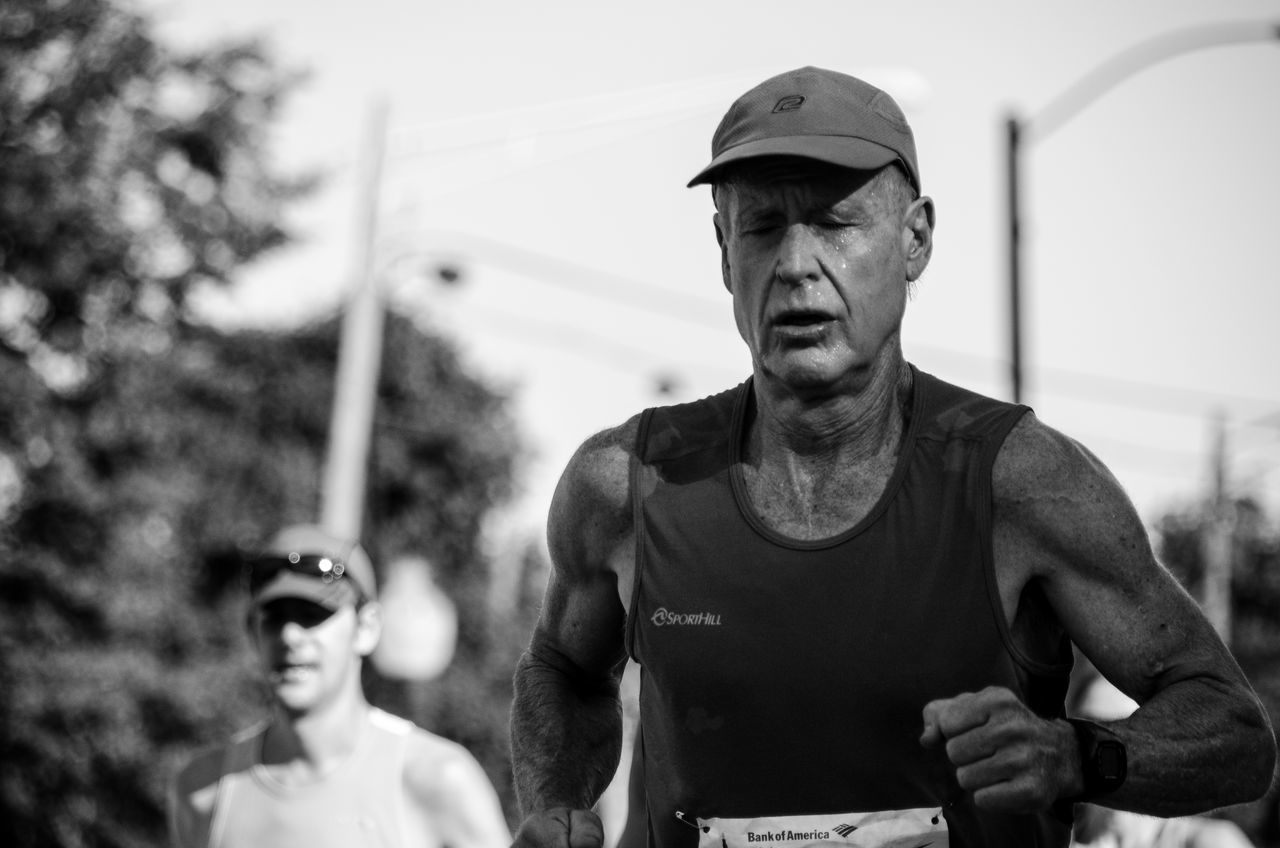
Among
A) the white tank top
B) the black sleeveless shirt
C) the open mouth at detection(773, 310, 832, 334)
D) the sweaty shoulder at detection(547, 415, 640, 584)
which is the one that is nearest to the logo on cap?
the open mouth at detection(773, 310, 832, 334)

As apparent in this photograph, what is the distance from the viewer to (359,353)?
59.5ft

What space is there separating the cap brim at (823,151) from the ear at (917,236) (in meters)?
0.16

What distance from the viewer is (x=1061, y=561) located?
9.75 feet

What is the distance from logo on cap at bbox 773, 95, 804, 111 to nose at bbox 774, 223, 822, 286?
21cm

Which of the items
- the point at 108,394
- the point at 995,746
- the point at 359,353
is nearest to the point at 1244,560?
the point at 108,394

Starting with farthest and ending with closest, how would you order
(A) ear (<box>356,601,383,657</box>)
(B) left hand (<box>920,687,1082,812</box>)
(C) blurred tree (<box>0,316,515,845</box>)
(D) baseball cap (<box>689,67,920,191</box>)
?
(C) blurred tree (<box>0,316,515,845</box>)
(A) ear (<box>356,601,383,657</box>)
(D) baseball cap (<box>689,67,920,191</box>)
(B) left hand (<box>920,687,1082,812</box>)

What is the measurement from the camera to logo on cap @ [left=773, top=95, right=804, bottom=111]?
314cm

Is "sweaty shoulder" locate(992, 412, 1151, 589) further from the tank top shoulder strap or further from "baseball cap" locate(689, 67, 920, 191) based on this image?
the tank top shoulder strap

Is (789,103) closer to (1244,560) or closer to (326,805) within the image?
(326,805)

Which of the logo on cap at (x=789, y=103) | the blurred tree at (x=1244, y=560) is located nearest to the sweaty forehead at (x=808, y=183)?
the logo on cap at (x=789, y=103)

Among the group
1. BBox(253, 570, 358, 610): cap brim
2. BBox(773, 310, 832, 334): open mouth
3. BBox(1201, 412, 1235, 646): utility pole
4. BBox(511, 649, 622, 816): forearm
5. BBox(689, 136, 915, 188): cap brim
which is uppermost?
BBox(1201, 412, 1235, 646): utility pole

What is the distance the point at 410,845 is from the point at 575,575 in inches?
106

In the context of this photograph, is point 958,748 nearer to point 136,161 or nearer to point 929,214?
point 929,214

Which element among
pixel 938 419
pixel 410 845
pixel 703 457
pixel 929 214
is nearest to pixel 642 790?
pixel 703 457
